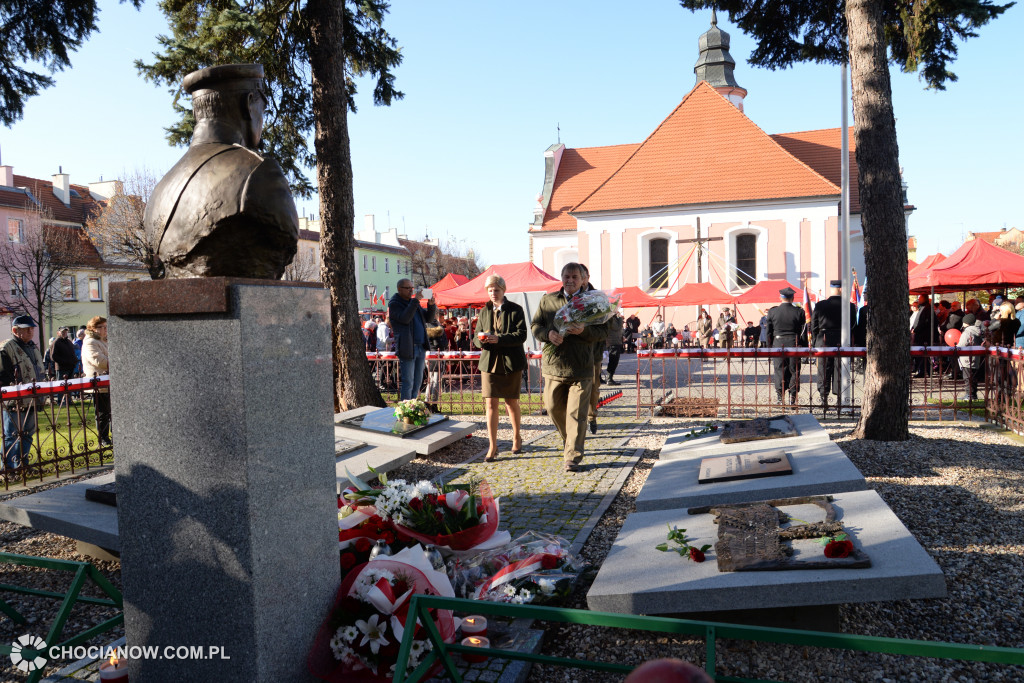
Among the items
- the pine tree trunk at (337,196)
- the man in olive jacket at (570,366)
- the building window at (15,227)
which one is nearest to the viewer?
the man in olive jacket at (570,366)

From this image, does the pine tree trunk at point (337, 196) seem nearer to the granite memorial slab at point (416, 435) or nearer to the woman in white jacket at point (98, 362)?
the granite memorial slab at point (416, 435)

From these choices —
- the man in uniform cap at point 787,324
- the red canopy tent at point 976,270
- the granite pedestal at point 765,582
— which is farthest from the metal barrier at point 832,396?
the granite pedestal at point 765,582

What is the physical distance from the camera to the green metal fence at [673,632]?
2.05 metres

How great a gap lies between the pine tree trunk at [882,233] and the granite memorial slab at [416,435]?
15.5 feet

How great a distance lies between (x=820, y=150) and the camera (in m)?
39.4

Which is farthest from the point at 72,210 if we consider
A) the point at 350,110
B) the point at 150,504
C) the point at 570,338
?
the point at 150,504

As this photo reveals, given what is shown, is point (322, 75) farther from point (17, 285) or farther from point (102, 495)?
point (17, 285)

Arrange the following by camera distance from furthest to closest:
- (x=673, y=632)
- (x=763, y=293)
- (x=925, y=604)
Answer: (x=763, y=293) → (x=925, y=604) → (x=673, y=632)

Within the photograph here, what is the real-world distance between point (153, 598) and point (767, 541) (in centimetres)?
285

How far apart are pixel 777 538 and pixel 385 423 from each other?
5.49 metres

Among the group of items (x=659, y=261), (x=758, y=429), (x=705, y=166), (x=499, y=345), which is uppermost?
(x=705, y=166)

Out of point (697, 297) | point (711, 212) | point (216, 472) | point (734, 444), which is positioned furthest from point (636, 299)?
point (216, 472)

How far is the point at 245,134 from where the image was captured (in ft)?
11.0

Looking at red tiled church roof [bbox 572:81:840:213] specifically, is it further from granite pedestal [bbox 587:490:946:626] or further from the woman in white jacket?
granite pedestal [bbox 587:490:946:626]
